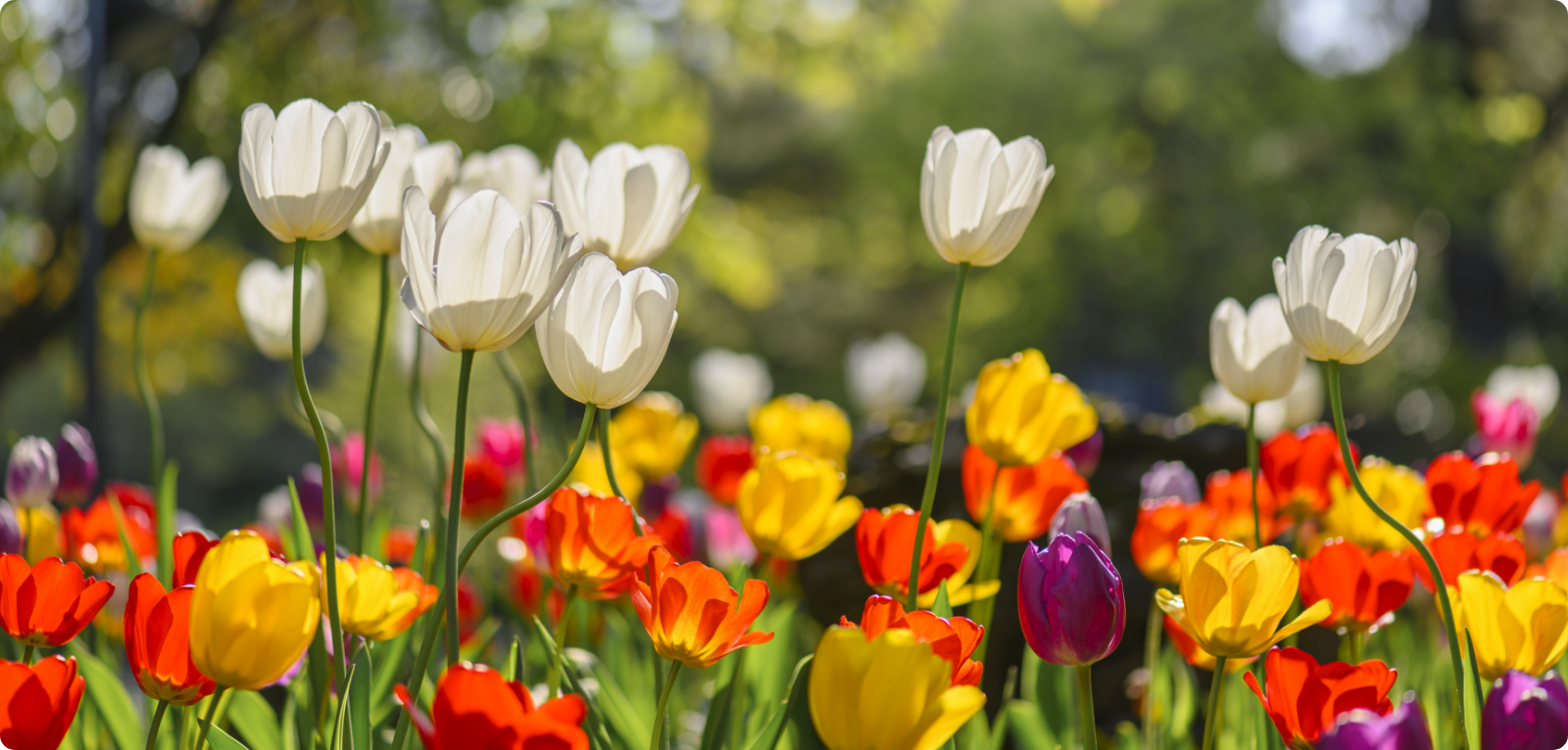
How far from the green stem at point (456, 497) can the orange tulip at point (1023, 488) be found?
0.70 meters

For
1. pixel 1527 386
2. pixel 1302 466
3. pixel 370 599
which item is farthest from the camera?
pixel 1527 386

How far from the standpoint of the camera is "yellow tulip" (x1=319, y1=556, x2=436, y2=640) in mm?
948

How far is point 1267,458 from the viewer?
144 centimetres

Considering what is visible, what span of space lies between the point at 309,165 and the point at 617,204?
40 centimetres

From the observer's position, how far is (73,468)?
64.1 inches

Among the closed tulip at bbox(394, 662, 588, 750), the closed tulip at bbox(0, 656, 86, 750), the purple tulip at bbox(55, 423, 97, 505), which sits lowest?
the purple tulip at bbox(55, 423, 97, 505)

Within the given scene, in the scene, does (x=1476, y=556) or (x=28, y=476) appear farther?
(x=28, y=476)

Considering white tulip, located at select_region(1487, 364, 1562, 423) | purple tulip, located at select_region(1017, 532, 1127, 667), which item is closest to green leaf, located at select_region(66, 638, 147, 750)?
purple tulip, located at select_region(1017, 532, 1127, 667)

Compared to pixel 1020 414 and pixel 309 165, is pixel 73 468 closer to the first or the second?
pixel 309 165

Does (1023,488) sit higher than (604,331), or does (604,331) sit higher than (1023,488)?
(604,331)

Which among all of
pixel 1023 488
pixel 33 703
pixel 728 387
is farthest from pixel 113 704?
pixel 728 387

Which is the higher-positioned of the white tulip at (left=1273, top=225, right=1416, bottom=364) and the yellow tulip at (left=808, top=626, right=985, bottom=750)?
the white tulip at (left=1273, top=225, right=1416, bottom=364)

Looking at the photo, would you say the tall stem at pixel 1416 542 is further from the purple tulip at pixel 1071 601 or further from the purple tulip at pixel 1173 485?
the purple tulip at pixel 1173 485

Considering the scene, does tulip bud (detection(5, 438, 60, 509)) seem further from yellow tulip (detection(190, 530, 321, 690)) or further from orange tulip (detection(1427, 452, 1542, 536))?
orange tulip (detection(1427, 452, 1542, 536))
